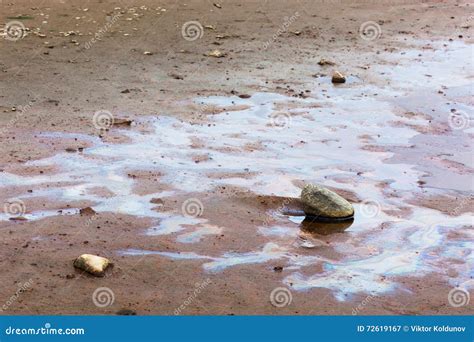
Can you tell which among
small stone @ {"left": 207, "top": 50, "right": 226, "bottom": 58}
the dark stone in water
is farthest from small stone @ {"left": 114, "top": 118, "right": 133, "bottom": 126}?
small stone @ {"left": 207, "top": 50, "right": 226, "bottom": 58}

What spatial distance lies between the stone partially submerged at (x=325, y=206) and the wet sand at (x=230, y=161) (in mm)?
135

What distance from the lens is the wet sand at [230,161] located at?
26.3 ft

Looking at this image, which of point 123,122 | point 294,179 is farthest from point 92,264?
point 123,122

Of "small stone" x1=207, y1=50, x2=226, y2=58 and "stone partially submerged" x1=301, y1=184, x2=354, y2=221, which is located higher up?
"small stone" x1=207, y1=50, x2=226, y2=58

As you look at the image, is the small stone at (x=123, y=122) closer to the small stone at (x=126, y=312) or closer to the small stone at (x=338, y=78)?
the small stone at (x=338, y=78)

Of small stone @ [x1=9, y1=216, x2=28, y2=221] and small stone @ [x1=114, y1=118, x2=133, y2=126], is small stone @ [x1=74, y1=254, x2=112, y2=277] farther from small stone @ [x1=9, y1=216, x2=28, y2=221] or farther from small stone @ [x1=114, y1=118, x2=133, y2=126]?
small stone @ [x1=114, y1=118, x2=133, y2=126]

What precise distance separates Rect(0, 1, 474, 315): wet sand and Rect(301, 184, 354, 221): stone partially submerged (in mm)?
135

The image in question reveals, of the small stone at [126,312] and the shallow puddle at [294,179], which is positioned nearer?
the small stone at [126,312]

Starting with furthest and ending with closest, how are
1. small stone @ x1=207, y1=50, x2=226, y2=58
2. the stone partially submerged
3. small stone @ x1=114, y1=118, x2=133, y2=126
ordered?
1. small stone @ x1=207, y1=50, x2=226, y2=58
2. small stone @ x1=114, y1=118, x2=133, y2=126
3. the stone partially submerged

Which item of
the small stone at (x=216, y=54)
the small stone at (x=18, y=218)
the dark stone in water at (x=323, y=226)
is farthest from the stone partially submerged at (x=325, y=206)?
the small stone at (x=216, y=54)

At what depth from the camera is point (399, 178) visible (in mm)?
10602

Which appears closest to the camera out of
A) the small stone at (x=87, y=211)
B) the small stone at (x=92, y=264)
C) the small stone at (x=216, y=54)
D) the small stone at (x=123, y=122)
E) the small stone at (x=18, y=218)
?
the small stone at (x=92, y=264)

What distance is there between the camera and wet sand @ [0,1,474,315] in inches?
316

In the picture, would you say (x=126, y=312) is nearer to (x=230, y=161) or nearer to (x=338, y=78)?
(x=230, y=161)
